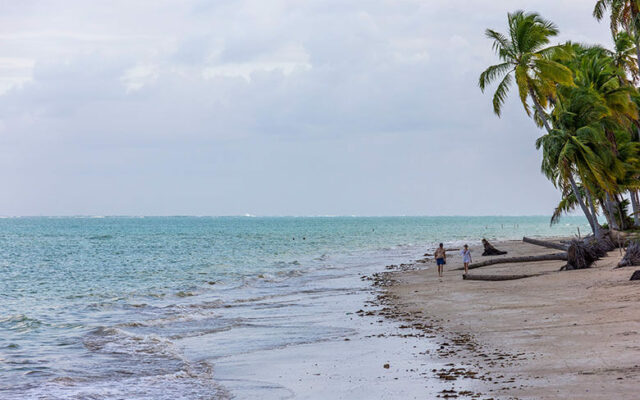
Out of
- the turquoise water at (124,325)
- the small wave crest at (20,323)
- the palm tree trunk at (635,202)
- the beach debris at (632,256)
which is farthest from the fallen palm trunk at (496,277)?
the palm tree trunk at (635,202)

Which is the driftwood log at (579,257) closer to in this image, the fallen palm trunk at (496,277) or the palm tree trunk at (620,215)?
the fallen palm trunk at (496,277)

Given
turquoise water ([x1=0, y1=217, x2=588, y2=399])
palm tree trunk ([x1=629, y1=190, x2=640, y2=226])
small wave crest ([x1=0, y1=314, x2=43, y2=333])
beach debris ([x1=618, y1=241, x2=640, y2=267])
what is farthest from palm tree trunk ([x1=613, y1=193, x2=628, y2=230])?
small wave crest ([x1=0, y1=314, x2=43, y2=333])

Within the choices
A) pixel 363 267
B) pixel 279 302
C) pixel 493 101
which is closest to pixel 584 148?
pixel 493 101

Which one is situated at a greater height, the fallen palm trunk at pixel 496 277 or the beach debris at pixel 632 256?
the beach debris at pixel 632 256

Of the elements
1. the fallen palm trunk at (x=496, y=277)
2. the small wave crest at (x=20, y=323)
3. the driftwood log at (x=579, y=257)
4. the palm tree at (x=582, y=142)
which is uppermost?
the palm tree at (x=582, y=142)

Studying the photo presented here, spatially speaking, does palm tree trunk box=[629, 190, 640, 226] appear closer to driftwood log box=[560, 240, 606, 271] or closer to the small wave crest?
driftwood log box=[560, 240, 606, 271]

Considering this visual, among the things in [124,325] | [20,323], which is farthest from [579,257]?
[20,323]

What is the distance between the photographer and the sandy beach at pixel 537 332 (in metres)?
10.4

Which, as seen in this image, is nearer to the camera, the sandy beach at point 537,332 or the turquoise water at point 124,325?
the sandy beach at point 537,332

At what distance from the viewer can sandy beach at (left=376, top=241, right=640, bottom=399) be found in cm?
1038

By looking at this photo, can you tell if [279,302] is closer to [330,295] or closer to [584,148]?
[330,295]

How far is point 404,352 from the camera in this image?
14680mm

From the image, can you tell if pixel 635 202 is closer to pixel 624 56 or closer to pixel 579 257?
pixel 624 56

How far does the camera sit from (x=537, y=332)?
15.0 m
